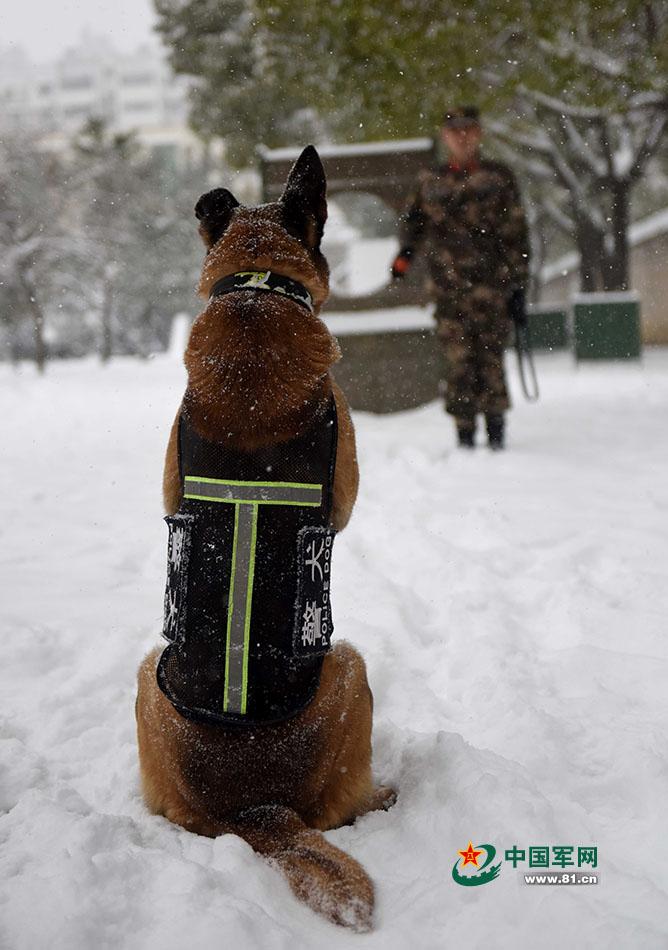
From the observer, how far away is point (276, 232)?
179cm

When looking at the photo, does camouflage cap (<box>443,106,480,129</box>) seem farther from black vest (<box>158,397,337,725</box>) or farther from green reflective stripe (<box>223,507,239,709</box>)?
green reflective stripe (<box>223,507,239,709</box>)

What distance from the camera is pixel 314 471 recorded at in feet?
5.57

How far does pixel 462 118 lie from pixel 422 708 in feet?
16.7

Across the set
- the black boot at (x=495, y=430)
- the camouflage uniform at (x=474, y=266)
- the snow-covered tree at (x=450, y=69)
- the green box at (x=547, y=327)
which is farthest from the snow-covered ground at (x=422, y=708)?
the green box at (x=547, y=327)

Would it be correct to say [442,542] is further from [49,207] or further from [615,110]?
[49,207]

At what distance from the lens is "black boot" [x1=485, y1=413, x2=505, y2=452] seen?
621 cm

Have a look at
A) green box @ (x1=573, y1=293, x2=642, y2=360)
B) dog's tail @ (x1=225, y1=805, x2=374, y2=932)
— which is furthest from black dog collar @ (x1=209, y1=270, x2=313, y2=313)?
green box @ (x1=573, y1=293, x2=642, y2=360)

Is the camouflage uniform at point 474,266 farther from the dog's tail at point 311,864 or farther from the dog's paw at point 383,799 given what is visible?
the dog's tail at point 311,864

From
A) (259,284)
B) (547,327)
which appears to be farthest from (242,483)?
(547,327)

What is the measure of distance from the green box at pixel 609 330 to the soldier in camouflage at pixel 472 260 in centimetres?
792

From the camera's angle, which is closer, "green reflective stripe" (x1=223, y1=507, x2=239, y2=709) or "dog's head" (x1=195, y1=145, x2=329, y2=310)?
"green reflective stripe" (x1=223, y1=507, x2=239, y2=709)

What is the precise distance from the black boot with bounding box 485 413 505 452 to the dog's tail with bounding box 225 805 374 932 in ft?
16.1

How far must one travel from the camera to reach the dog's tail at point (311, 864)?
1.42m

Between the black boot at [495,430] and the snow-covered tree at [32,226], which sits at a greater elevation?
the snow-covered tree at [32,226]
